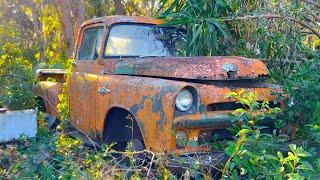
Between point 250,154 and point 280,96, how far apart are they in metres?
1.20

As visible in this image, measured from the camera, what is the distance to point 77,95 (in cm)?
559

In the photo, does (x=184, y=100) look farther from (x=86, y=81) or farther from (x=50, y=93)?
(x=50, y=93)

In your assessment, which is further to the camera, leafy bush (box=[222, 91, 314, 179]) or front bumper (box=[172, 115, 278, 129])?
front bumper (box=[172, 115, 278, 129])

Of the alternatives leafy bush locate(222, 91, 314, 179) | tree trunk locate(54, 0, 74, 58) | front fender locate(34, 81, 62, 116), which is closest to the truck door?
front fender locate(34, 81, 62, 116)

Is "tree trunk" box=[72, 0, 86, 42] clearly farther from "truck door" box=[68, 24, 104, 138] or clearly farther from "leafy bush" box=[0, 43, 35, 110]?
"truck door" box=[68, 24, 104, 138]

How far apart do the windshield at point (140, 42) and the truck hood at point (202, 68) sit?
56 centimetres

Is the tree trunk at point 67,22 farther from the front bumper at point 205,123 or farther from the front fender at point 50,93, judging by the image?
the front bumper at point 205,123

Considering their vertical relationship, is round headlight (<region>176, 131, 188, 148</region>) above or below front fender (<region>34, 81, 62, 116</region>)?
above

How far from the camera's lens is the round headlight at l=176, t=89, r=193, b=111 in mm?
3918

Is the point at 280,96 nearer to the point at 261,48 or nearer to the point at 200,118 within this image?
the point at 200,118

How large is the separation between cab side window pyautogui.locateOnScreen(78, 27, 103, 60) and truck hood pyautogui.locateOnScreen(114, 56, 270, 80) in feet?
3.12

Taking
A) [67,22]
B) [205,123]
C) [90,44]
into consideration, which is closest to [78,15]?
[67,22]

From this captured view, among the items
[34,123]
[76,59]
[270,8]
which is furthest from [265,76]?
[34,123]

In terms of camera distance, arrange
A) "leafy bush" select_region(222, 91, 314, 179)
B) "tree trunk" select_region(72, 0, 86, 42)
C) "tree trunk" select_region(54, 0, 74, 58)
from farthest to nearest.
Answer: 1. "tree trunk" select_region(72, 0, 86, 42)
2. "tree trunk" select_region(54, 0, 74, 58)
3. "leafy bush" select_region(222, 91, 314, 179)
